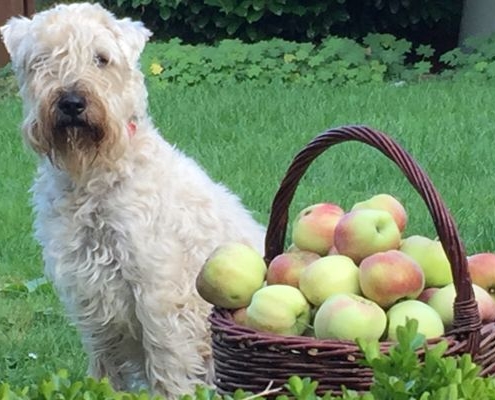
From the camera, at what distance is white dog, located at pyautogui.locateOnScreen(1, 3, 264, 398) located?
4211 millimetres

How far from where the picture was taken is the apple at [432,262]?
117 inches

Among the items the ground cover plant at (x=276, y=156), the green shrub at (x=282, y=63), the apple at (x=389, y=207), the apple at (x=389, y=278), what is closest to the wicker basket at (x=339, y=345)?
the apple at (x=389, y=278)

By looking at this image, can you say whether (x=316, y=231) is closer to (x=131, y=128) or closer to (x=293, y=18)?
(x=131, y=128)

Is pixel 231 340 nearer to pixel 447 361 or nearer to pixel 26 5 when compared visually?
pixel 447 361

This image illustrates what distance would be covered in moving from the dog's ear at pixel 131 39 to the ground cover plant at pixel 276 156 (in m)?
1.31

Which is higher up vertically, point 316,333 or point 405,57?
point 316,333

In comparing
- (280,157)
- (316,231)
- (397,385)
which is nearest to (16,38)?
(316,231)

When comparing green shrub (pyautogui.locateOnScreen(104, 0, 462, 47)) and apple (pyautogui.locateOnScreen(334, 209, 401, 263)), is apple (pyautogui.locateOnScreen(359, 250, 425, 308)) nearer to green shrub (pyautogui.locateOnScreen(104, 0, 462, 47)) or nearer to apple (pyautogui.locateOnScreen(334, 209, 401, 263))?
apple (pyautogui.locateOnScreen(334, 209, 401, 263))

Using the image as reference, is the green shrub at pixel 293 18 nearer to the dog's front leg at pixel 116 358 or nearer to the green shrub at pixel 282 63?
the green shrub at pixel 282 63

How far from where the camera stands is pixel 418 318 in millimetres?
2729

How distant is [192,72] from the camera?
456 inches

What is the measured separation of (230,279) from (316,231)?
11.4 inches

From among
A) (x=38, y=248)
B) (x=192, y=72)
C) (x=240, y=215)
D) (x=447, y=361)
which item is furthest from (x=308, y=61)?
(x=447, y=361)

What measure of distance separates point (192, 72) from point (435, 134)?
11.8 ft
